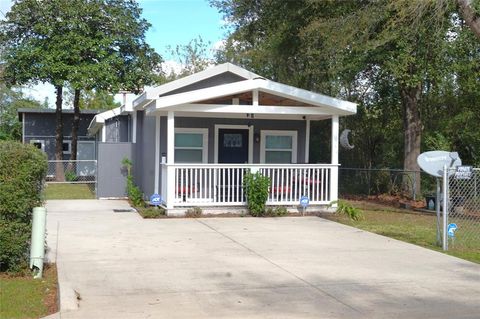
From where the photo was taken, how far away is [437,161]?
1034 centimetres

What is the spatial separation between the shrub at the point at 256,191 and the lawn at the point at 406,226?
5.91 ft

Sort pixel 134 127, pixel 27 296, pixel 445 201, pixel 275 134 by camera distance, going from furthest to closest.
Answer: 1. pixel 134 127
2. pixel 275 134
3. pixel 445 201
4. pixel 27 296

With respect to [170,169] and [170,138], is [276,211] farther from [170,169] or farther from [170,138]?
[170,138]

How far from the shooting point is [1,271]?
7.57 meters

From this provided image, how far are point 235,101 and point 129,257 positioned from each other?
7.47 metres

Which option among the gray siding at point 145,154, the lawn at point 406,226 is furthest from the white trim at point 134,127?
the lawn at point 406,226

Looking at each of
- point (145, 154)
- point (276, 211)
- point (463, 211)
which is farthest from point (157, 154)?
point (463, 211)

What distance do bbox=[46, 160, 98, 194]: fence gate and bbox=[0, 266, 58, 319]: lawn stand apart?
815 inches

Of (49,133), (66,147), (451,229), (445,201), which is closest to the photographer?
(445,201)

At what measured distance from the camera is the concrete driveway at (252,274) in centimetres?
635

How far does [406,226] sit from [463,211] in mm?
3447

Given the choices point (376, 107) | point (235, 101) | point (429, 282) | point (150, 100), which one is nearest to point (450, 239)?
point (429, 282)

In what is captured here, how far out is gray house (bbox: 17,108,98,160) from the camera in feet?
110

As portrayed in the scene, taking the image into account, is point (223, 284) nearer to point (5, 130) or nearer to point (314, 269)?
point (314, 269)
